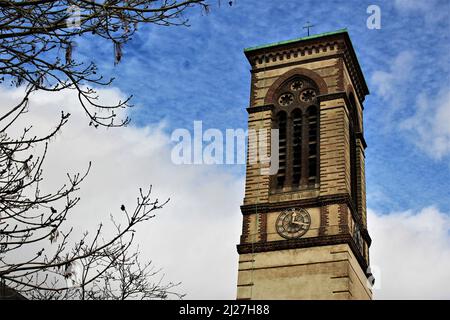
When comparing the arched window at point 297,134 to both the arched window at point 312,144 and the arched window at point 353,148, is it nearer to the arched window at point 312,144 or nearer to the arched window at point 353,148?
the arched window at point 312,144

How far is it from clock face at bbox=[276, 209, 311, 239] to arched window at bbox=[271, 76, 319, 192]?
142 centimetres

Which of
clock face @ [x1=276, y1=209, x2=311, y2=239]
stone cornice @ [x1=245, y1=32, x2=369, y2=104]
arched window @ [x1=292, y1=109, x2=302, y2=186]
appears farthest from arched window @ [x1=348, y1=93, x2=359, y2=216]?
clock face @ [x1=276, y1=209, x2=311, y2=239]

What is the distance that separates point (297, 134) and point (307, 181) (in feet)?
9.19

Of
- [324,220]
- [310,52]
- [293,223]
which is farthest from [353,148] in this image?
[293,223]

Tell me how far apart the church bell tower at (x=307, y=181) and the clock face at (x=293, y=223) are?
4 cm

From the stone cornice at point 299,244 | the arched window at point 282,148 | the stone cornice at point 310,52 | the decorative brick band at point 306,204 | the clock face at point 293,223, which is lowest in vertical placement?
the stone cornice at point 299,244

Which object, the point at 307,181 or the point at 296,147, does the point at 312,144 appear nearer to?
the point at 296,147

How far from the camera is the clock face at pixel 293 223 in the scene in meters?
33.7

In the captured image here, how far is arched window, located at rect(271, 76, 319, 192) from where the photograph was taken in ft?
117

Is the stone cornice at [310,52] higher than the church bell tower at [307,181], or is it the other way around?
the stone cornice at [310,52]

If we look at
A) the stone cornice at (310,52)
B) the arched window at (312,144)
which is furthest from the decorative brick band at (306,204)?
the stone cornice at (310,52)

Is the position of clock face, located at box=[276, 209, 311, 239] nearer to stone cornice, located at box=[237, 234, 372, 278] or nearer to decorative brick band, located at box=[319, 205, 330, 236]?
stone cornice, located at box=[237, 234, 372, 278]
